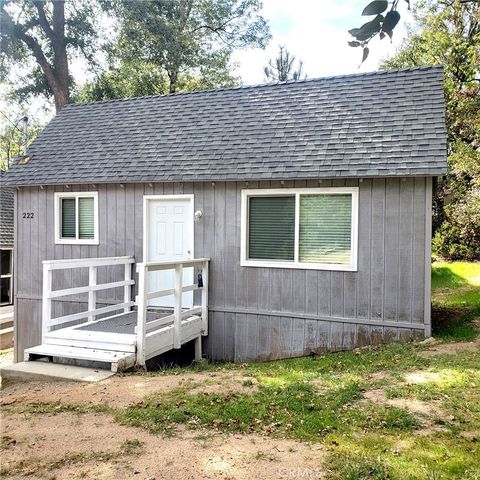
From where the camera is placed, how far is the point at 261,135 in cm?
838

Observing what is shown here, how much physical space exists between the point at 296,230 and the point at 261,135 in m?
2.02

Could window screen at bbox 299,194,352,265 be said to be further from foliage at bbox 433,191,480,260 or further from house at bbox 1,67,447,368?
foliage at bbox 433,191,480,260

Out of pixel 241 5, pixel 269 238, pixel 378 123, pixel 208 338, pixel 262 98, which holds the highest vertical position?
pixel 241 5

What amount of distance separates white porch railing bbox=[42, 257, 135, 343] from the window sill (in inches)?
90.5

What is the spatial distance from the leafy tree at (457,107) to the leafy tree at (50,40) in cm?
1317

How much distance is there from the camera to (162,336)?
265 inches

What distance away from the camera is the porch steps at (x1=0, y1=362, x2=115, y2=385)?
575cm

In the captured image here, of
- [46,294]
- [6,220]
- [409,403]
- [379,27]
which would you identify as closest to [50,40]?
[6,220]

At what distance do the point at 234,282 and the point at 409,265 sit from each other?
2.90m

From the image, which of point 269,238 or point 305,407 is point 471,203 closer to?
point 269,238

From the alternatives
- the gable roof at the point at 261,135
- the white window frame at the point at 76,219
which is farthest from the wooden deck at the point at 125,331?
the gable roof at the point at 261,135

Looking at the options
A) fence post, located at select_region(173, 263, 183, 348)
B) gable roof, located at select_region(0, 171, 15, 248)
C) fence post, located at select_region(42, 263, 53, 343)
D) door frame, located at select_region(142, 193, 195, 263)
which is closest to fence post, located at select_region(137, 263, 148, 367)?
fence post, located at select_region(173, 263, 183, 348)

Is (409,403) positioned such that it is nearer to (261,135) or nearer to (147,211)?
(261,135)

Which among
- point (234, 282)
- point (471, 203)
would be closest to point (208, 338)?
point (234, 282)
